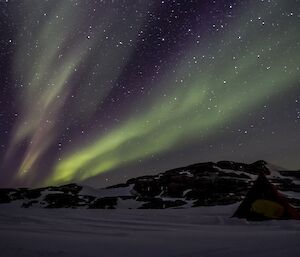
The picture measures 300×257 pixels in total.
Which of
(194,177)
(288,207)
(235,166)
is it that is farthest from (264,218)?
(235,166)

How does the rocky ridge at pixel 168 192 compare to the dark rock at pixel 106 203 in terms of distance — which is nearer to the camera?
the dark rock at pixel 106 203

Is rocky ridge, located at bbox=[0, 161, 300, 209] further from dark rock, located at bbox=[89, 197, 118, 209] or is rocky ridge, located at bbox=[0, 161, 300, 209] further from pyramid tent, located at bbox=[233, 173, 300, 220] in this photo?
pyramid tent, located at bbox=[233, 173, 300, 220]

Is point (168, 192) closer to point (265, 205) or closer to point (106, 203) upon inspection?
point (106, 203)

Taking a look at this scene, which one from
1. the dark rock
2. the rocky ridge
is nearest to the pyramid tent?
the rocky ridge

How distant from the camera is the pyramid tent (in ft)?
46.0

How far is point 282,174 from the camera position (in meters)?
73.7

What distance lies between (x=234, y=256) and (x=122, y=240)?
9.84ft

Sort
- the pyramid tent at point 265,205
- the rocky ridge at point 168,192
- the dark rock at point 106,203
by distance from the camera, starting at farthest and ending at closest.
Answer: the rocky ridge at point 168,192 → the dark rock at point 106,203 → the pyramid tent at point 265,205

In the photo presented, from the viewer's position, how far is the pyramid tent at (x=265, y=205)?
14.0 metres

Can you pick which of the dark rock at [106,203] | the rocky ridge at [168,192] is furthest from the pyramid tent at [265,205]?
the dark rock at [106,203]

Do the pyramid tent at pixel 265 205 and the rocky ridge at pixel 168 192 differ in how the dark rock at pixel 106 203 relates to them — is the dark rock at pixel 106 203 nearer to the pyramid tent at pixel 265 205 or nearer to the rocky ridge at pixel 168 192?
the rocky ridge at pixel 168 192

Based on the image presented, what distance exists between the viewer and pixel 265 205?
14.3 metres

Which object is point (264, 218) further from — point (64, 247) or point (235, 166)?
point (235, 166)

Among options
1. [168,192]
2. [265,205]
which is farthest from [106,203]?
[265,205]
